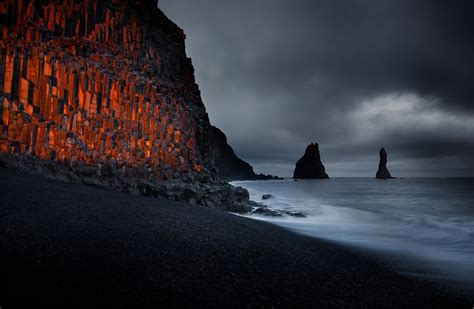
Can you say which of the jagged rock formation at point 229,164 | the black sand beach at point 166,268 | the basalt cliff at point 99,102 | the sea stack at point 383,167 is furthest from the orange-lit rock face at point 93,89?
the sea stack at point 383,167

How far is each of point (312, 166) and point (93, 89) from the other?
5120 inches

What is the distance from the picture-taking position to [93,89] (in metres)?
10.3

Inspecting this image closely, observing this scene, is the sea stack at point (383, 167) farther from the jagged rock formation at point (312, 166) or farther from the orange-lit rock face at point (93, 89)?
the orange-lit rock face at point (93, 89)

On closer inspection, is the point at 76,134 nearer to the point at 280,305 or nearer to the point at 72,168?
the point at 72,168

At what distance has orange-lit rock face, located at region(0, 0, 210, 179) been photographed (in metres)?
8.68

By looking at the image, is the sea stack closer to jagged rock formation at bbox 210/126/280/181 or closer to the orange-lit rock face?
jagged rock formation at bbox 210/126/280/181

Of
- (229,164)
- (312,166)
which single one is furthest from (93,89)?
(312,166)

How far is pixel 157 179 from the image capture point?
11.3 metres

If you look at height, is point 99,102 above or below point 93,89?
below

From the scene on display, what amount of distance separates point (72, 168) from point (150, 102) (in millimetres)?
4720

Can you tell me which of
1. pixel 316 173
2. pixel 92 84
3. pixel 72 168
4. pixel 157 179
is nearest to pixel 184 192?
pixel 157 179

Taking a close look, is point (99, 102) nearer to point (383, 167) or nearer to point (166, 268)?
point (166, 268)

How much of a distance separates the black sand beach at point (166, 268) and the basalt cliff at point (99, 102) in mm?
5570

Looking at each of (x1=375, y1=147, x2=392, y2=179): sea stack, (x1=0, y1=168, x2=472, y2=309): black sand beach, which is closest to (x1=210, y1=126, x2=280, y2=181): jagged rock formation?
(x1=375, y1=147, x2=392, y2=179): sea stack
